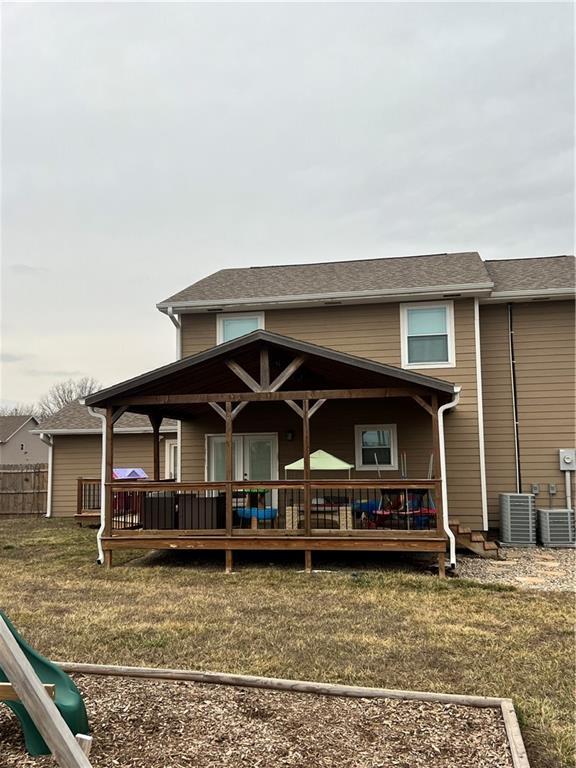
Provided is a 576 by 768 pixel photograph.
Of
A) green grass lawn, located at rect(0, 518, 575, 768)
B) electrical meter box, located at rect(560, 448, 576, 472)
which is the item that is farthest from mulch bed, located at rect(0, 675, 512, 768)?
electrical meter box, located at rect(560, 448, 576, 472)

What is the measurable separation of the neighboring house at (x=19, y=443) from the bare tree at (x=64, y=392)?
47.2ft

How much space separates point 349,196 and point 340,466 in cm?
852

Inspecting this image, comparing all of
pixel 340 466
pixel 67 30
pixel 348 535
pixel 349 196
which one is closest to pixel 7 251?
pixel 67 30

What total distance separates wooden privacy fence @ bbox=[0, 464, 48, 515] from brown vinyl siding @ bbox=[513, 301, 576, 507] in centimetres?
1355

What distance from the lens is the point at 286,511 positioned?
9672 mm

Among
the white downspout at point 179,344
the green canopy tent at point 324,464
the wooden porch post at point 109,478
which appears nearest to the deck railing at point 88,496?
the white downspout at point 179,344

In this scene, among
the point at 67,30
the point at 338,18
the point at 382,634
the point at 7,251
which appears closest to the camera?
the point at 382,634

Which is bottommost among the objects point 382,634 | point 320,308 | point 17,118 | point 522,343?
point 382,634

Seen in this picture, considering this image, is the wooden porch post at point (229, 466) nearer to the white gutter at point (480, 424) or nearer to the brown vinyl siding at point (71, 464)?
the white gutter at point (480, 424)

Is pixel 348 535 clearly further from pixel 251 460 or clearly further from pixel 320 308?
pixel 320 308

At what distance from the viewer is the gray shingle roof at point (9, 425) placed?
120ft

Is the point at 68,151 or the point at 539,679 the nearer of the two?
the point at 539,679

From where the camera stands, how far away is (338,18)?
9102 mm

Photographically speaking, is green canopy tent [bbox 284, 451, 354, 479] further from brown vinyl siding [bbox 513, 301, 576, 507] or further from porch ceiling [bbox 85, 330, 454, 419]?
brown vinyl siding [bbox 513, 301, 576, 507]
